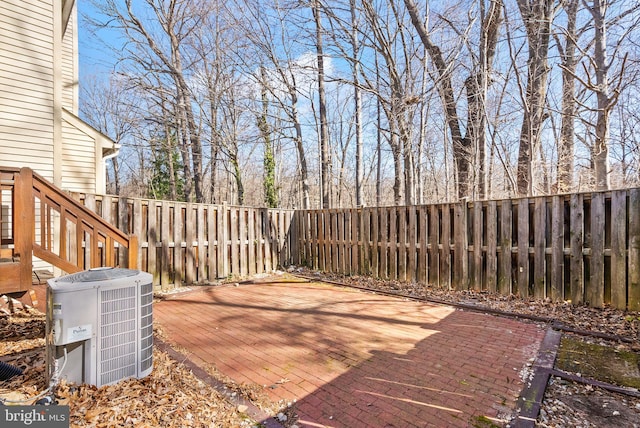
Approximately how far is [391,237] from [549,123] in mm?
7828

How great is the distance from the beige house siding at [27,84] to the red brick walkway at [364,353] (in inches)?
149

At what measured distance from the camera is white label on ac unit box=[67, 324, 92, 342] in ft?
7.16

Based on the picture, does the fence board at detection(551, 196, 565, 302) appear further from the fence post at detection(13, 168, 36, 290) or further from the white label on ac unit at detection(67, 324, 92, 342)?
the fence post at detection(13, 168, 36, 290)

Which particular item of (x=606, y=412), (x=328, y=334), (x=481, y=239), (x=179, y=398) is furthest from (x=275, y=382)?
(x=481, y=239)

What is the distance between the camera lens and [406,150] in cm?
793

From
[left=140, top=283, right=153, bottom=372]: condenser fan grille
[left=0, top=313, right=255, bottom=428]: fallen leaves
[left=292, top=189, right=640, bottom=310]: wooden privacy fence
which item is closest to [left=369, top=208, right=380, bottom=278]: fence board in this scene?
[left=292, top=189, right=640, bottom=310]: wooden privacy fence

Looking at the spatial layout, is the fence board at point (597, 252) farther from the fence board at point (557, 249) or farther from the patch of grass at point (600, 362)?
the patch of grass at point (600, 362)

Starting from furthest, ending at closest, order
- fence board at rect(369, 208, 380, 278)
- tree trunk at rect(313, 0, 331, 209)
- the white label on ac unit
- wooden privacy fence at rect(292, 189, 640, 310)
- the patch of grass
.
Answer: tree trunk at rect(313, 0, 331, 209) → fence board at rect(369, 208, 380, 278) → wooden privacy fence at rect(292, 189, 640, 310) → the patch of grass → the white label on ac unit

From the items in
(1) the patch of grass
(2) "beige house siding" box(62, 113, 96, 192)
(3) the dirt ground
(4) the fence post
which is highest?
(2) "beige house siding" box(62, 113, 96, 192)

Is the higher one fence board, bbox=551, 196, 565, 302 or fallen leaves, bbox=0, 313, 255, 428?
fence board, bbox=551, 196, 565, 302

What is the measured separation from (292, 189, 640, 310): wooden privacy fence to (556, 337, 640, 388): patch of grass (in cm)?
154

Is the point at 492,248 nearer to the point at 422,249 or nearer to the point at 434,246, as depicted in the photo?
the point at 434,246

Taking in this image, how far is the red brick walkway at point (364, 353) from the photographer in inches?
92.8

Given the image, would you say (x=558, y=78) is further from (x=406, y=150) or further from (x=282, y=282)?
(x=282, y=282)
